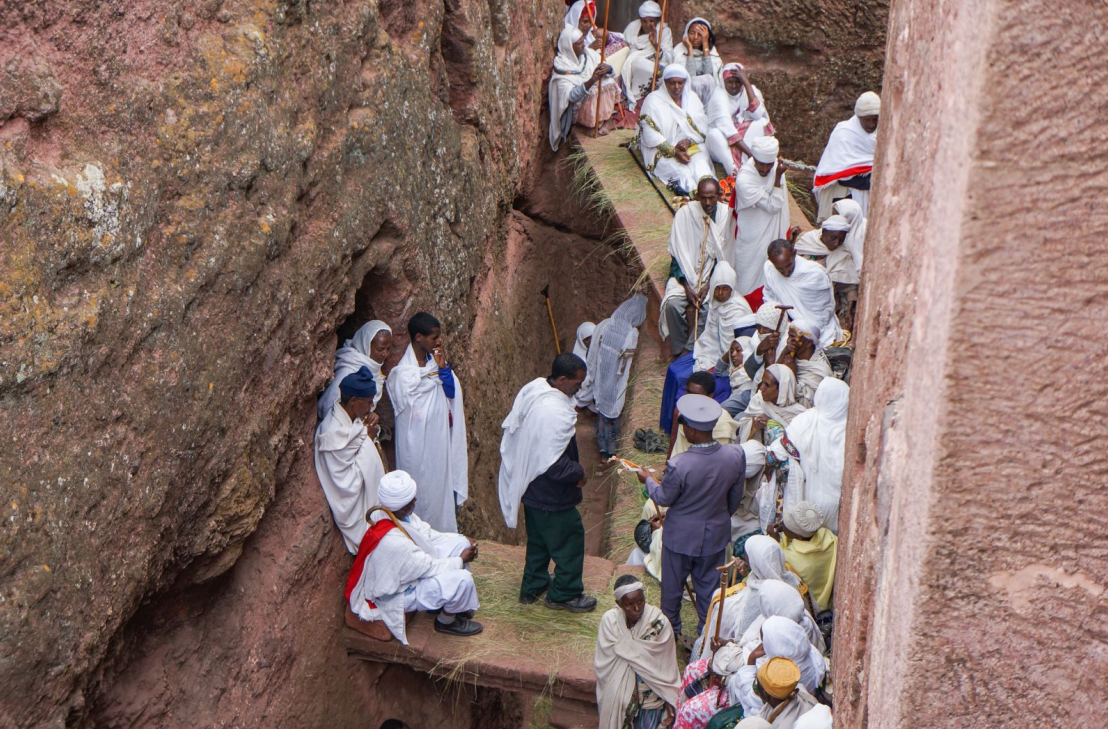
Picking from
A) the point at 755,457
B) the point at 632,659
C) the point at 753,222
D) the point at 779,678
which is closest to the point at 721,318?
the point at 753,222

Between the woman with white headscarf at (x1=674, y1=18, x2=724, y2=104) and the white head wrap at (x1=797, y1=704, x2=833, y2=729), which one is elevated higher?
the woman with white headscarf at (x1=674, y1=18, x2=724, y2=104)

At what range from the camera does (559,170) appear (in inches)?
460

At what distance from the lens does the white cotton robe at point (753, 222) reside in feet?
31.2

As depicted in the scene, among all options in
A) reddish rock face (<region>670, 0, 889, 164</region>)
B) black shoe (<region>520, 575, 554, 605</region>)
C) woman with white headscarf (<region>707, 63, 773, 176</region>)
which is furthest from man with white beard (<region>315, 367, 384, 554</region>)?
reddish rock face (<region>670, 0, 889, 164</region>)

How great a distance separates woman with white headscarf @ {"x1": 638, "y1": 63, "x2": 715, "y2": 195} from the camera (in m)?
10.9

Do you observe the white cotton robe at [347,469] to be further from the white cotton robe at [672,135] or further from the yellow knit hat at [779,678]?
the white cotton robe at [672,135]

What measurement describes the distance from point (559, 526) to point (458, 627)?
0.84 m

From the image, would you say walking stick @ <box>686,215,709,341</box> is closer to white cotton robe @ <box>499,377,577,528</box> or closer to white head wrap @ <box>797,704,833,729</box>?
white cotton robe @ <box>499,377,577,528</box>

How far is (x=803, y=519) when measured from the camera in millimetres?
5949

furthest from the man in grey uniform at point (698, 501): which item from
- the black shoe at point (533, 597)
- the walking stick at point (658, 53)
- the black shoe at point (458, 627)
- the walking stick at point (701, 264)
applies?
the walking stick at point (658, 53)

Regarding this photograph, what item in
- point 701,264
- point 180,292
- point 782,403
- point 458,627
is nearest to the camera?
point 180,292

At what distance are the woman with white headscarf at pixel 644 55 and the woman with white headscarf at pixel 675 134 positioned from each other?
2.67 ft

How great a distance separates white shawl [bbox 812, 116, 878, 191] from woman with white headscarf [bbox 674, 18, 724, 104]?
1800 millimetres

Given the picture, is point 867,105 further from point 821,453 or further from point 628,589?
point 628,589
